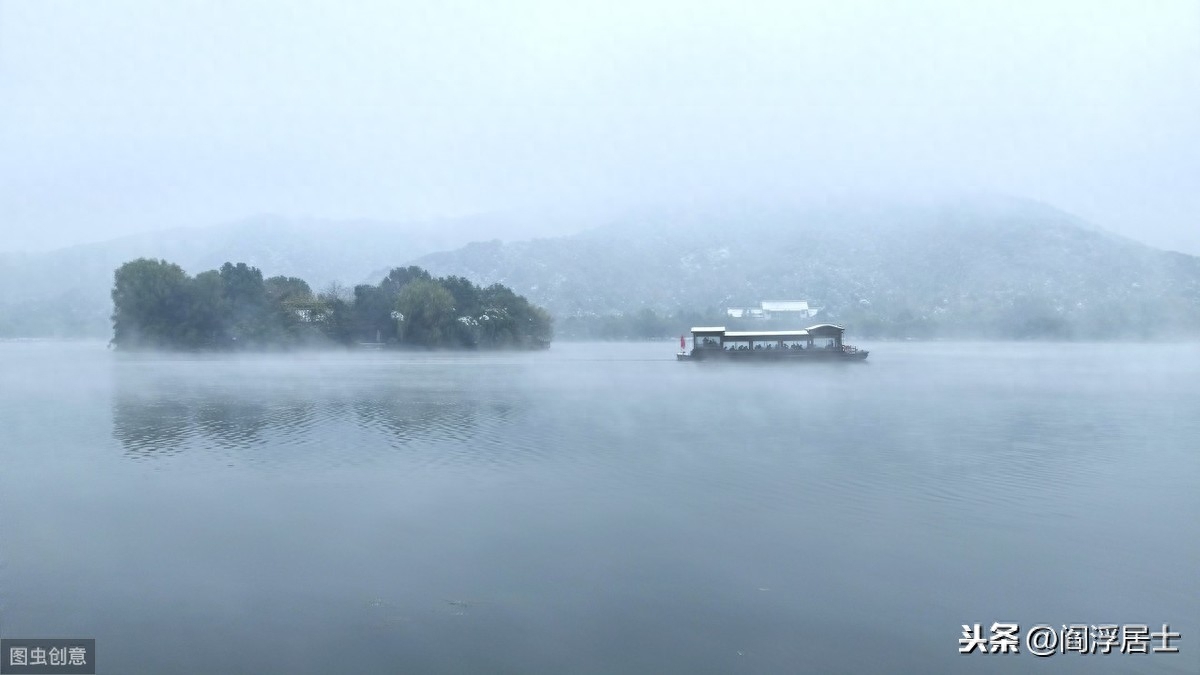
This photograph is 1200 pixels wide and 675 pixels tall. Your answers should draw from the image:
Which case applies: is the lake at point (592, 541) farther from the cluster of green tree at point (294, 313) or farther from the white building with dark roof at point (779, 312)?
the white building with dark roof at point (779, 312)

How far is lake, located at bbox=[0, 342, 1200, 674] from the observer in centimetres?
684

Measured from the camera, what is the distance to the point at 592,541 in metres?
9.66

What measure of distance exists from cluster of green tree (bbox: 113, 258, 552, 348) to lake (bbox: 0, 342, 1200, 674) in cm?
5272

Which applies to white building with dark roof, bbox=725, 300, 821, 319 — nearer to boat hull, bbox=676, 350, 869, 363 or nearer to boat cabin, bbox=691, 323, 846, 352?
boat cabin, bbox=691, 323, 846, 352

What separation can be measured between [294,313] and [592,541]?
70376mm

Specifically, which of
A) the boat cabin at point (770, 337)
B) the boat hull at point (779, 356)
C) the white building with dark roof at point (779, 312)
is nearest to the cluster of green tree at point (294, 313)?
the boat cabin at point (770, 337)

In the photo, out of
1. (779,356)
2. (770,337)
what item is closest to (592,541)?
(779,356)

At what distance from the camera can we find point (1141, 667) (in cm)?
645

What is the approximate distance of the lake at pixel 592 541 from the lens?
6.84m

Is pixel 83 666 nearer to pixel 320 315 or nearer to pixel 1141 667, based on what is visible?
pixel 1141 667

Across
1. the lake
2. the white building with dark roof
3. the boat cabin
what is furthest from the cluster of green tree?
the lake

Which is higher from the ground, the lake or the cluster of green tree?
the cluster of green tree

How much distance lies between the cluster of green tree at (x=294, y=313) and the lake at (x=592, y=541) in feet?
173

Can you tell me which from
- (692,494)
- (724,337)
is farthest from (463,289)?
(692,494)
